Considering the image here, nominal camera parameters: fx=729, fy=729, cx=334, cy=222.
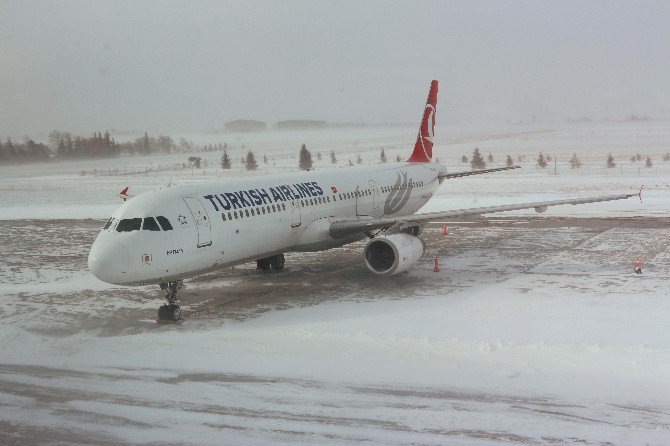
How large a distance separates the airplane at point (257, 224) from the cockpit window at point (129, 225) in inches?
1.3

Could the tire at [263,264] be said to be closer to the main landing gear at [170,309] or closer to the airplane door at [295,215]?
the airplane door at [295,215]

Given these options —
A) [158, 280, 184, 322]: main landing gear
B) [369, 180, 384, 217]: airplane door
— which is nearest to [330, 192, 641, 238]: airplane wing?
[369, 180, 384, 217]: airplane door

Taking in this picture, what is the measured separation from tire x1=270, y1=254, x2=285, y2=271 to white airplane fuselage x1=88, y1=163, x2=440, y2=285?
1.51 m

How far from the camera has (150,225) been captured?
18422mm

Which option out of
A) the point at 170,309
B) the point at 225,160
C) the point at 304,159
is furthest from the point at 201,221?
the point at 304,159

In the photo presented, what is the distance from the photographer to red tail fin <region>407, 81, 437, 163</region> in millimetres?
34625

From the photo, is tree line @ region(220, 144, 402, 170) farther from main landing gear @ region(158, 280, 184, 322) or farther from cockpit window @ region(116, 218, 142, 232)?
cockpit window @ region(116, 218, 142, 232)

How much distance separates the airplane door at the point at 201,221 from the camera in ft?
63.9

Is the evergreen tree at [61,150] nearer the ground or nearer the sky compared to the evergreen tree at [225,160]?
nearer the sky

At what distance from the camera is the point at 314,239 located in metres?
24.7

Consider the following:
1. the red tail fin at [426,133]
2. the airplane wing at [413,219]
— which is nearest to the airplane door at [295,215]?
the airplane wing at [413,219]

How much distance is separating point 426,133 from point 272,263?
1245 centimetres

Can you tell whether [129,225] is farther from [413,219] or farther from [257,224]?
[413,219]

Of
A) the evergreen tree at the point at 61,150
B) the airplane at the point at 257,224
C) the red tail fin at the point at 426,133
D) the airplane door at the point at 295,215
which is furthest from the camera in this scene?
the evergreen tree at the point at 61,150
